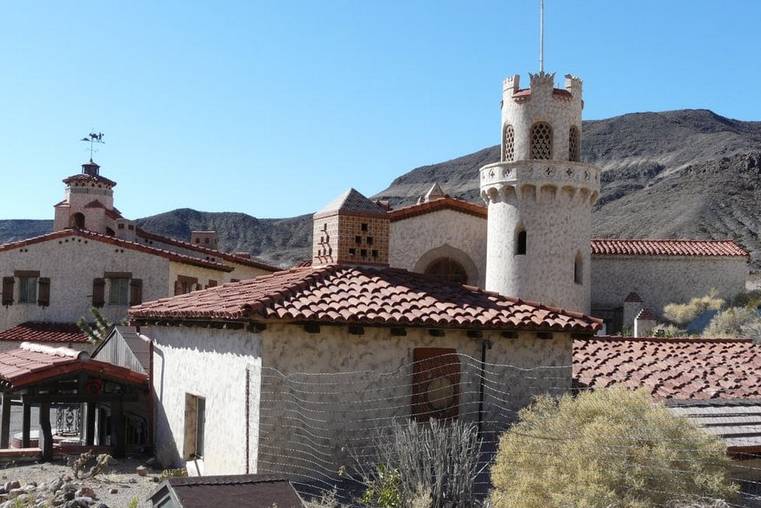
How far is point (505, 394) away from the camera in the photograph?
13828mm

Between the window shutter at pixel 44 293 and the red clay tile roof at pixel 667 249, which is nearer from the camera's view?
the window shutter at pixel 44 293

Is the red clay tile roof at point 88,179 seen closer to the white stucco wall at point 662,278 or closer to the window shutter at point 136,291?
the window shutter at point 136,291

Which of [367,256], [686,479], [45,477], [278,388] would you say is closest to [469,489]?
[686,479]

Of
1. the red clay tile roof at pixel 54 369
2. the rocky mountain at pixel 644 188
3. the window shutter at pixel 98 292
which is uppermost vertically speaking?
the rocky mountain at pixel 644 188

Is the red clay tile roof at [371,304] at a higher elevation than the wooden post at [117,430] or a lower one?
higher

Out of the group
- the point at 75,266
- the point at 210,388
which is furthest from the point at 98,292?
the point at 210,388

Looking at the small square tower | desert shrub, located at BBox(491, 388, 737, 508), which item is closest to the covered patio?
the small square tower

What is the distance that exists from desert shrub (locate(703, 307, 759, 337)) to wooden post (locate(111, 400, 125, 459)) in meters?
20.9

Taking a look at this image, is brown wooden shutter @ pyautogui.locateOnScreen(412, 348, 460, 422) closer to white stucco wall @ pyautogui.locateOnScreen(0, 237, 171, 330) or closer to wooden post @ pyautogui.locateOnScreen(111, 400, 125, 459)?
wooden post @ pyautogui.locateOnScreen(111, 400, 125, 459)

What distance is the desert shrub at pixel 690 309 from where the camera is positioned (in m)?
34.9

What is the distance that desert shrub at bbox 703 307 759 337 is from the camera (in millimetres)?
30766

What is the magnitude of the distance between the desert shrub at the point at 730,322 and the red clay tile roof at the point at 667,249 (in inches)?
167

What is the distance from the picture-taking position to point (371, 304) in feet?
43.0

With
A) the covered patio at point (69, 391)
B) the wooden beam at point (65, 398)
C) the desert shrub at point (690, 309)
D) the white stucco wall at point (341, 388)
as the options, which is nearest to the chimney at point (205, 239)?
the desert shrub at point (690, 309)
